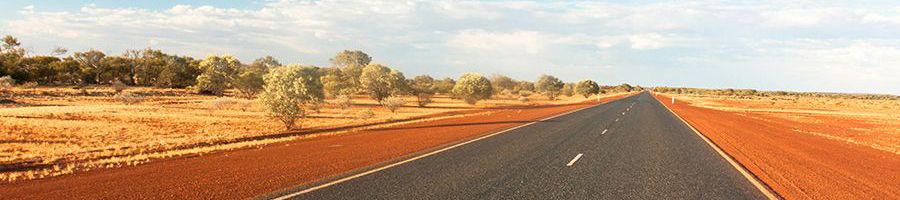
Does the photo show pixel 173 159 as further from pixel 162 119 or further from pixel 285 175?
pixel 162 119

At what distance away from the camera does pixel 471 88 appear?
69062mm

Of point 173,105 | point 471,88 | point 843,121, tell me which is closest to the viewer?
point 843,121

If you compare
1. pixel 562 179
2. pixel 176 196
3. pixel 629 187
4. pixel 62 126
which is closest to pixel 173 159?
pixel 176 196

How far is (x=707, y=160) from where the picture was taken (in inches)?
523

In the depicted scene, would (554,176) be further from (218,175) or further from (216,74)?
(216,74)

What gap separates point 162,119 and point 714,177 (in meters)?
35.3

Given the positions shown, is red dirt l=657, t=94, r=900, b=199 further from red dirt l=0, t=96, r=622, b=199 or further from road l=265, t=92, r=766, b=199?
red dirt l=0, t=96, r=622, b=199

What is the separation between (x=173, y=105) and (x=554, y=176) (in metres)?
51.3

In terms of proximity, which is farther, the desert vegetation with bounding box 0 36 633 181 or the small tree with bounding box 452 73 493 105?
the small tree with bounding box 452 73 493 105

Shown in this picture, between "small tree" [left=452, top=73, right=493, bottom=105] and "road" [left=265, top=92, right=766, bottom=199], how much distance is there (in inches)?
2087

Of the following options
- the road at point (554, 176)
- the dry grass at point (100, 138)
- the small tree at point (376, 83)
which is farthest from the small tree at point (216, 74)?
the road at point (554, 176)

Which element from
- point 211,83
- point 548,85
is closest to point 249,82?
point 211,83

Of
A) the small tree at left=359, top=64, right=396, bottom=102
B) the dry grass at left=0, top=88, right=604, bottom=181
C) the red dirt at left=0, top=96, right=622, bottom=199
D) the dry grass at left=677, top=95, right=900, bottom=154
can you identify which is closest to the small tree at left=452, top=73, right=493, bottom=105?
the small tree at left=359, top=64, right=396, bottom=102

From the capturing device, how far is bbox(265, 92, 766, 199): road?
334 inches
